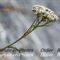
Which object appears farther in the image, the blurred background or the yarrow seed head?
the blurred background

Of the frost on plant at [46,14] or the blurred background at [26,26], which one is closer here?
the frost on plant at [46,14]

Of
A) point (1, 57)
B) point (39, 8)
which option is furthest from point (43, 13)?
point (1, 57)

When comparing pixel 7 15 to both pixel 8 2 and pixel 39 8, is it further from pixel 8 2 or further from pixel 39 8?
pixel 39 8

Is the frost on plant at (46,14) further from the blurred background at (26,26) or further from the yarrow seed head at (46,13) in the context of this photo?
the blurred background at (26,26)

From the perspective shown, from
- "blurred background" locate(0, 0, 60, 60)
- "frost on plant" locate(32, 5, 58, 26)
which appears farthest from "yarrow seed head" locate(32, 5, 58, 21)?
"blurred background" locate(0, 0, 60, 60)

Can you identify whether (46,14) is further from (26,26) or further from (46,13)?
(26,26)

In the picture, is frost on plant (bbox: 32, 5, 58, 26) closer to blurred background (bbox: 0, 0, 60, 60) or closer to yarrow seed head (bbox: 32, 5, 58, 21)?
yarrow seed head (bbox: 32, 5, 58, 21)

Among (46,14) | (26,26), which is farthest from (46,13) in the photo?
(26,26)

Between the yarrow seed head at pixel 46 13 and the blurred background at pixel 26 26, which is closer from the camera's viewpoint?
the yarrow seed head at pixel 46 13

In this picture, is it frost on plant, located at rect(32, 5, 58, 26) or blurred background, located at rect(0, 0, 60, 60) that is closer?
frost on plant, located at rect(32, 5, 58, 26)

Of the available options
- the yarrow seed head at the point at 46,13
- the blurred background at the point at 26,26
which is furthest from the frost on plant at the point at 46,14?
the blurred background at the point at 26,26
